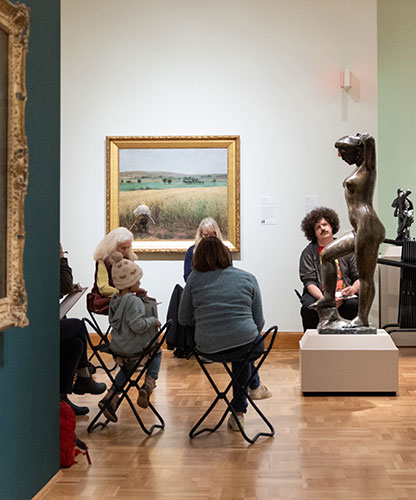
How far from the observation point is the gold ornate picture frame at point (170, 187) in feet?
29.7

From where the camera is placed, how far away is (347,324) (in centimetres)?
659

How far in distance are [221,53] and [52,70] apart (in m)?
5.43

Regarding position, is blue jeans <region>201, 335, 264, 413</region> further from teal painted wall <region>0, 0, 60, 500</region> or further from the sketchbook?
teal painted wall <region>0, 0, 60, 500</region>

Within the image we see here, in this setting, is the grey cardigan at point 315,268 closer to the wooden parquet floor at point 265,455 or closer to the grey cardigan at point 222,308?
the wooden parquet floor at point 265,455

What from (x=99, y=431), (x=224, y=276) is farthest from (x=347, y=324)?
(x=99, y=431)

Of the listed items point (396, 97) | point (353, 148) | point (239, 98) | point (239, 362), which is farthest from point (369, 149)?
point (396, 97)

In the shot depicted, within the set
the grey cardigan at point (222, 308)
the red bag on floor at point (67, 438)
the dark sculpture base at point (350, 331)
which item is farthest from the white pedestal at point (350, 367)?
the red bag on floor at point (67, 438)

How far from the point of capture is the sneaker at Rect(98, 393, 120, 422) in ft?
17.0

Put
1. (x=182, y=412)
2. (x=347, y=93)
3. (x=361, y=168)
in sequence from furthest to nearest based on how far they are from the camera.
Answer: (x=347, y=93)
(x=361, y=168)
(x=182, y=412)

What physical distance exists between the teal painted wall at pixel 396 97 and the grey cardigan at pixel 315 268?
272 centimetres

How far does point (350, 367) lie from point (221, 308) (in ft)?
6.34

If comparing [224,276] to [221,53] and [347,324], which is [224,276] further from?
[221,53]

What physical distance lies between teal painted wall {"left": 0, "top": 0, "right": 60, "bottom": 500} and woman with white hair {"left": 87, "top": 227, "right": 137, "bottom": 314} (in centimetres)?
289

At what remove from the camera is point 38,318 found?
148 inches
